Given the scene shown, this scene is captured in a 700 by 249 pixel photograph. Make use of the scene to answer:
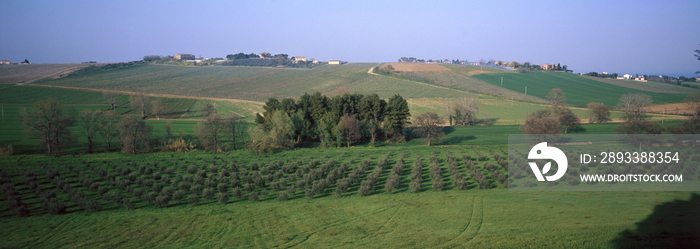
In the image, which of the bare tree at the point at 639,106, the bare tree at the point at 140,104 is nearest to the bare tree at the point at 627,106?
the bare tree at the point at 639,106

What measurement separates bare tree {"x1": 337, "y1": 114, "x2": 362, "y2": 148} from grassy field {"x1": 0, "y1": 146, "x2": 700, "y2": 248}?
2224 cm

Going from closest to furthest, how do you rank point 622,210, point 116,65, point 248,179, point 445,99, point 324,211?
point 622,210 → point 324,211 → point 248,179 → point 445,99 → point 116,65

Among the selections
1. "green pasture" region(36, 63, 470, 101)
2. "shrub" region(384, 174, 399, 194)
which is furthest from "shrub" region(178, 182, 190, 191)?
"green pasture" region(36, 63, 470, 101)

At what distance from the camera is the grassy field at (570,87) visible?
8312 centimetres

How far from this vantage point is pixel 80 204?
2227 cm

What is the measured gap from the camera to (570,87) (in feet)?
326

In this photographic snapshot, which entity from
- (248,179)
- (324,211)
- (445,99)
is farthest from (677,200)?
(445,99)

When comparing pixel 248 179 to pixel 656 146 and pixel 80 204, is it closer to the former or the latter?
pixel 80 204

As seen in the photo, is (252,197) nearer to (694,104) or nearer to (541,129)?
(541,129)

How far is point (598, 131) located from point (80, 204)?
61.5 metres

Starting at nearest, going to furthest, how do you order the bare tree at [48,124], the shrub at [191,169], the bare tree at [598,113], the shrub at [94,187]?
the shrub at [94,187], the shrub at [191,169], the bare tree at [48,124], the bare tree at [598,113]

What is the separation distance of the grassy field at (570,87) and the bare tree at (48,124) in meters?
90.8

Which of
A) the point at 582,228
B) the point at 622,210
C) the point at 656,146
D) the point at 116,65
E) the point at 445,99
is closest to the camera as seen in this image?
the point at 582,228

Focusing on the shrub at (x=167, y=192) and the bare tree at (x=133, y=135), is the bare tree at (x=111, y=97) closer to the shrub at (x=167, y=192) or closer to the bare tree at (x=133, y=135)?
the bare tree at (x=133, y=135)
